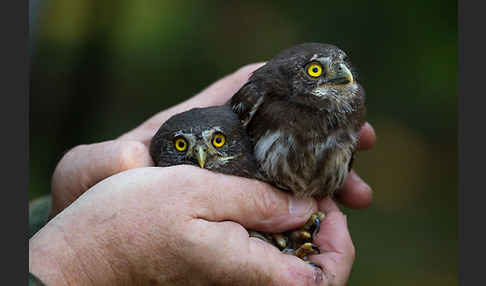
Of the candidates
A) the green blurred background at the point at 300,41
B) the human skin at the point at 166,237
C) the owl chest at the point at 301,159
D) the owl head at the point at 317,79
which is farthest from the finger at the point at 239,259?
the green blurred background at the point at 300,41

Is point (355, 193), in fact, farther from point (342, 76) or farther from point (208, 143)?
point (208, 143)

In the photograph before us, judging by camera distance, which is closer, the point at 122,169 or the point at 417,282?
the point at 122,169

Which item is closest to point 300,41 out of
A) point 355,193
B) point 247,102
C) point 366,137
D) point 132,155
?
point 366,137

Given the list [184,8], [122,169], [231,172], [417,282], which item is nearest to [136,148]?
[122,169]

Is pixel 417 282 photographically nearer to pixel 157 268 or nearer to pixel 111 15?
pixel 157 268

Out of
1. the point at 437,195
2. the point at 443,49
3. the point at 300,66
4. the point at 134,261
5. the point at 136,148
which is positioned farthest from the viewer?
the point at 437,195

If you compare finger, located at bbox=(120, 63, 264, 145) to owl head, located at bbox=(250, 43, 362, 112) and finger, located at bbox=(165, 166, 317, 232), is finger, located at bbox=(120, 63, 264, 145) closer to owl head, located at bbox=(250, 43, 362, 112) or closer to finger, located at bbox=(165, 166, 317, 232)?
owl head, located at bbox=(250, 43, 362, 112)
